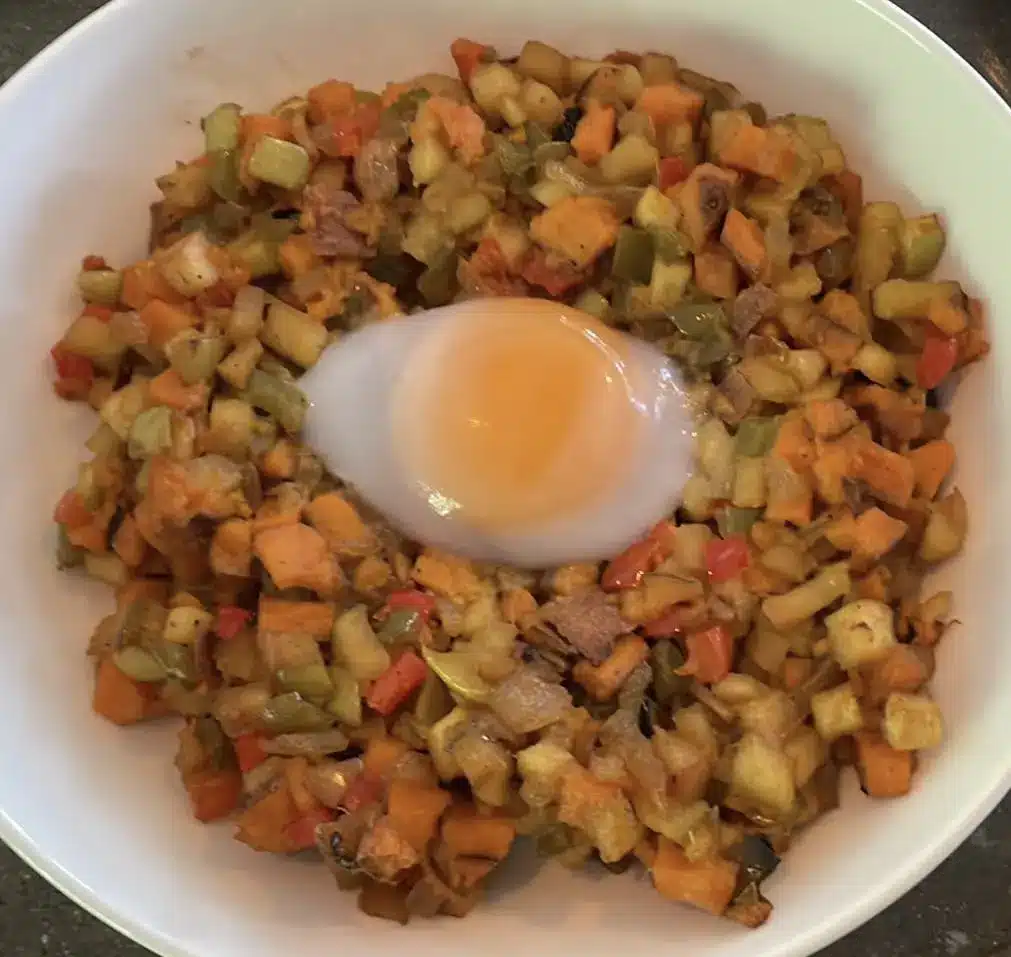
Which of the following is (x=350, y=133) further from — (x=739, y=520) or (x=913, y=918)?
(x=913, y=918)

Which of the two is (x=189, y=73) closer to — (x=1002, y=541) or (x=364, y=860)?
(x=364, y=860)

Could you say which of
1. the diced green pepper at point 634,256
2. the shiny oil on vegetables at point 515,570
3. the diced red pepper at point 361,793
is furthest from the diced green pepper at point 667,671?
the diced green pepper at point 634,256

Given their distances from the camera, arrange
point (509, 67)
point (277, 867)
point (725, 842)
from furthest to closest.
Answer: point (509, 67)
point (277, 867)
point (725, 842)

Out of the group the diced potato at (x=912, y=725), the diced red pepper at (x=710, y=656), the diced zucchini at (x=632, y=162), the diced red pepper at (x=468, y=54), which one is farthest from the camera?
the diced red pepper at (x=468, y=54)

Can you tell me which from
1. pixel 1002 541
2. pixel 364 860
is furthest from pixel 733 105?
pixel 364 860

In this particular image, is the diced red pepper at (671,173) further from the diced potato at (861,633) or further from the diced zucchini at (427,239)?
the diced potato at (861,633)

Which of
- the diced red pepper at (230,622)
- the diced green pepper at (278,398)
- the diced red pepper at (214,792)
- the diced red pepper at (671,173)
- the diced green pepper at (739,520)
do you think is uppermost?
the diced red pepper at (671,173)

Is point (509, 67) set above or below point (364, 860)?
above
